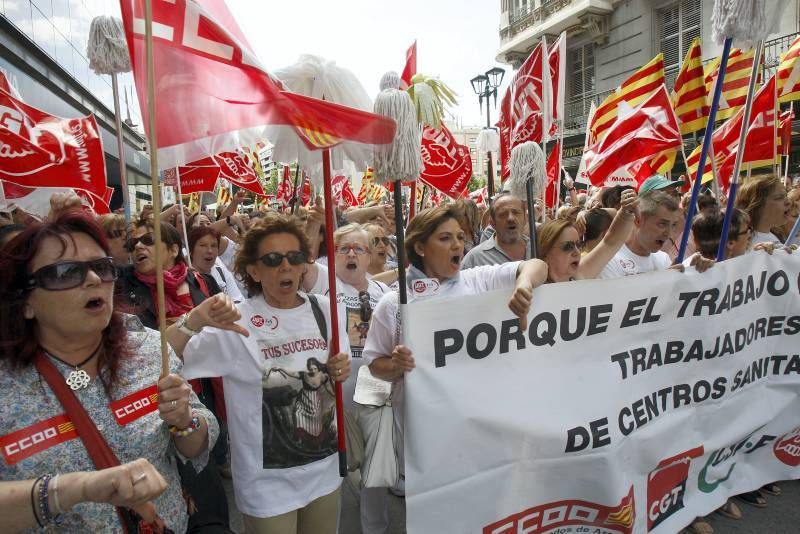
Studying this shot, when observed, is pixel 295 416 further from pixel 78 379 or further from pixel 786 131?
pixel 786 131

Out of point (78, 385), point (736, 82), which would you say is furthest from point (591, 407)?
point (736, 82)

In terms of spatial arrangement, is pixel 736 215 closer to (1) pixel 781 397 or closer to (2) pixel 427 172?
(1) pixel 781 397

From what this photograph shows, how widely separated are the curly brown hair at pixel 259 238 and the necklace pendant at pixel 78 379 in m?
0.93

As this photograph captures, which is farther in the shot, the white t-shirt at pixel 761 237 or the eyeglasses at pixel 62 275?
the white t-shirt at pixel 761 237

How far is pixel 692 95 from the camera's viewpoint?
5.15 m

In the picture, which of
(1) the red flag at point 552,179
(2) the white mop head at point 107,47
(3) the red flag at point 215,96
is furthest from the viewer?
(1) the red flag at point 552,179

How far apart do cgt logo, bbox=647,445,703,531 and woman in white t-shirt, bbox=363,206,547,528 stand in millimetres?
1079

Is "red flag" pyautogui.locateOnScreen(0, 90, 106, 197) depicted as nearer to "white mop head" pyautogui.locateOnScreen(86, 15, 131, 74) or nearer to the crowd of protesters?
the crowd of protesters

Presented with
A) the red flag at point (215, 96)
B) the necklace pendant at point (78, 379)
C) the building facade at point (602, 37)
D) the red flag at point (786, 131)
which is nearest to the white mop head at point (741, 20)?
the red flag at point (215, 96)

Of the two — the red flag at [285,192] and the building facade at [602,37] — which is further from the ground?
the building facade at [602,37]

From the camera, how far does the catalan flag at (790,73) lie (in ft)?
15.9

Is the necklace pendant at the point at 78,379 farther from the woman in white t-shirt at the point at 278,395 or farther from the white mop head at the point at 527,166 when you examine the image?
the white mop head at the point at 527,166

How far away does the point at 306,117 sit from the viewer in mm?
2008

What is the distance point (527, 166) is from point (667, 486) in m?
1.85
